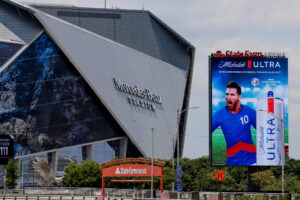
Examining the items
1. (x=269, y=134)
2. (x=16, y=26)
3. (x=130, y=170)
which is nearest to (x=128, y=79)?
(x=16, y=26)

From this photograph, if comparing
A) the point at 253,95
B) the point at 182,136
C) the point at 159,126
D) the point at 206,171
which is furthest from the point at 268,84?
the point at 182,136

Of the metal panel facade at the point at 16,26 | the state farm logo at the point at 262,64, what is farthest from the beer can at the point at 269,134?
the metal panel facade at the point at 16,26

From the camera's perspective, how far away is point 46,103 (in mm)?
125875

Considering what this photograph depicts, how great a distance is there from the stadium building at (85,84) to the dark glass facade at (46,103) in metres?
0.16

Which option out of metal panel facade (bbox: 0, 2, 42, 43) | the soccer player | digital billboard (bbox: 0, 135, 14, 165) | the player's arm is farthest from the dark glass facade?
digital billboard (bbox: 0, 135, 14, 165)

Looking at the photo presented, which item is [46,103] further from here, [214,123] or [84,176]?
[214,123]

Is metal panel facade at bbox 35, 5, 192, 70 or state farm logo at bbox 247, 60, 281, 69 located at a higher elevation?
metal panel facade at bbox 35, 5, 192, 70

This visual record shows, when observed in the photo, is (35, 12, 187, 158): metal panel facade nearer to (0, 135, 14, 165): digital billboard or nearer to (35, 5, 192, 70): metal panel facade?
(35, 5, 192, 70): metal panel facade

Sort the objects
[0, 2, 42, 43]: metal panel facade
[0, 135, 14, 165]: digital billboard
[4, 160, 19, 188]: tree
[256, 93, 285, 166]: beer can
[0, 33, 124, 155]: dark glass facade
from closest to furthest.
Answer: [0, 135, 14, 165]: digital billboard < [256, 93, 285, 166]: beer can < [4, 160, 19, 188]: tree < [0, 33, 124, 155]: dark glass facade < [0, 2, 42, 43]: metal panel facade

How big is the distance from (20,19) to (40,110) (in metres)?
15.4

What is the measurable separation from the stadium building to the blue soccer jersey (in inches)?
1056

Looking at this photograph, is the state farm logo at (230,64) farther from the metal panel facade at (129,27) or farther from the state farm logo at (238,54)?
the metal panel facade at (129,27)

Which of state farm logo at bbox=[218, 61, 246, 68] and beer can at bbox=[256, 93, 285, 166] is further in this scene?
state farm logo at bbox=[218, 61, 246, 68]

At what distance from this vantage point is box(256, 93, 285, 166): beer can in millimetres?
84625
